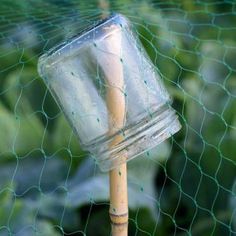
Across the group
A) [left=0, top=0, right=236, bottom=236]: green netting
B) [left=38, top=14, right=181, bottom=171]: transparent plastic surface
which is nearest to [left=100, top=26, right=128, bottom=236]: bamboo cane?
[left=38, top=14, right=181, bottom=171]: transparent plastic surface

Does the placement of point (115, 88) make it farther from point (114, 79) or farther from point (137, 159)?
point (137, 159)

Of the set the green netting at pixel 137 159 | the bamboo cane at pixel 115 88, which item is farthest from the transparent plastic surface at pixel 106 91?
the green netting at pixel 137 159

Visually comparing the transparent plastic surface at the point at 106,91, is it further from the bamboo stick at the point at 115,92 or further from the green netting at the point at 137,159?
the green netting at the point at 137,159

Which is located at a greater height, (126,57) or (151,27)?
(126,57)

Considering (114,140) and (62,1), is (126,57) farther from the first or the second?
→ (62,1)

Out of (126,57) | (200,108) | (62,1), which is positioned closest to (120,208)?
(126,57)

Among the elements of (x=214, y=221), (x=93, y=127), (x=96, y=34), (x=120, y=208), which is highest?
(x=96, y=34)
